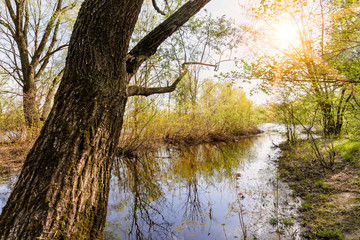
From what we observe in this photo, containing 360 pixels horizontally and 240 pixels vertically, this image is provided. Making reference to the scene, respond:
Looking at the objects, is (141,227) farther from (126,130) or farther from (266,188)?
(126,130)

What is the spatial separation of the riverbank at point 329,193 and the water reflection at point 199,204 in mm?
259

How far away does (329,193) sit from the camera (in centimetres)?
404

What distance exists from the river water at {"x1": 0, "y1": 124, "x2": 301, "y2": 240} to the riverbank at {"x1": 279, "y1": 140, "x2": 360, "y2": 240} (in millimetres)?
244

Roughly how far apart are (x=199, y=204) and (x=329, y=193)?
266 cm

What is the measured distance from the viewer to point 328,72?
323 cm

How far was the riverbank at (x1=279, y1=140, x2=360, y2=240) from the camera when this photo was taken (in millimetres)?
2805

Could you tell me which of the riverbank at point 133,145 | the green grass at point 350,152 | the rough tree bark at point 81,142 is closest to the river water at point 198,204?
the riverbank at point 133,145

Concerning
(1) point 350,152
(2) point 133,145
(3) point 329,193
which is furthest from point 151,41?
(1) point 350,152

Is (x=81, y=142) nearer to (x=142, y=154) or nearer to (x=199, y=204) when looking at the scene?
(x=199, y=204)

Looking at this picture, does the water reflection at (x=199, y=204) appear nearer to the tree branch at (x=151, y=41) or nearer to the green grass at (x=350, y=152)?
the green grass at (x=350, y=152)

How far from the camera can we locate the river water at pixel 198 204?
3045 mm

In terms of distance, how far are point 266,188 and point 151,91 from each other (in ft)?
13.0

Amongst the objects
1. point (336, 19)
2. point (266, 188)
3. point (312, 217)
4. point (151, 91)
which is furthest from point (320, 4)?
point (151, 91)

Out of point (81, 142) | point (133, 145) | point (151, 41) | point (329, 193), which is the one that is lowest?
point (329, 193)
